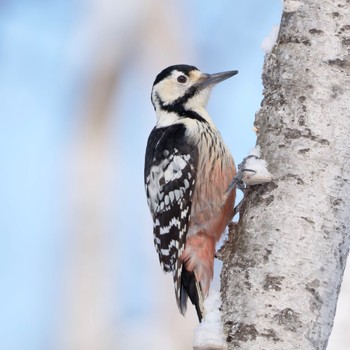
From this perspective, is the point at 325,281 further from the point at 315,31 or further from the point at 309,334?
the point at 315,31

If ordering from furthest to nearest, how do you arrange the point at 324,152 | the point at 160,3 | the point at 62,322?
the point at 160,3
the point at 62,322
the point at 324,152

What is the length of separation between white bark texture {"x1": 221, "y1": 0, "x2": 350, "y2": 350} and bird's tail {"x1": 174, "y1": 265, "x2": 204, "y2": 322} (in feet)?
3.84

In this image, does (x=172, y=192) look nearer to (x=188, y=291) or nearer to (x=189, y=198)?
(x=189, y=198)

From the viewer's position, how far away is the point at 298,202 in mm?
2828

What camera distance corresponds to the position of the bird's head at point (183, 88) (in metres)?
4.93

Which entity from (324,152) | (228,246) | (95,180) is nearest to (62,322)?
(95,180)

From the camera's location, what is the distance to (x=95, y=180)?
248 inches

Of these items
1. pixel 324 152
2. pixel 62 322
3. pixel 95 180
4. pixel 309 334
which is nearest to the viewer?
pixel 309 334

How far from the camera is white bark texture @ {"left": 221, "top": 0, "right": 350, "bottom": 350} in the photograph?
2.61m

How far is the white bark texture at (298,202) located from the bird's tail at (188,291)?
3.84ft

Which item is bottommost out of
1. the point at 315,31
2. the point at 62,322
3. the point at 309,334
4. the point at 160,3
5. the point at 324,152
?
the point at 62,322

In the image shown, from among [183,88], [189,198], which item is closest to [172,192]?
[189,198]

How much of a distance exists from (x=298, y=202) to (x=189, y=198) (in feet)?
5.42

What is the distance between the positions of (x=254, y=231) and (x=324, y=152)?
40 centimetres
